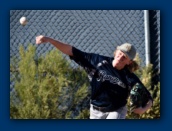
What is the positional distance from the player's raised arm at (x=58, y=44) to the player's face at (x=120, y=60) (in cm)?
47

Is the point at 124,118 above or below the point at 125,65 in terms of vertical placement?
below

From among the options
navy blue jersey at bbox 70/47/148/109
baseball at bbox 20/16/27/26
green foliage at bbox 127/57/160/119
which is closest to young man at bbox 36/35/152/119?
navy blue jersey at bbox 70/47/148/109

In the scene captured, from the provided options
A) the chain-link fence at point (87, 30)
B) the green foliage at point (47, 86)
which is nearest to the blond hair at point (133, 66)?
the chain-link fence at point (87, 30)

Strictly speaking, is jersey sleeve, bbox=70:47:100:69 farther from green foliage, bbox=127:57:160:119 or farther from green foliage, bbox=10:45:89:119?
green foliage, bbox=127:57:160:119

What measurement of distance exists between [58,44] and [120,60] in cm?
66

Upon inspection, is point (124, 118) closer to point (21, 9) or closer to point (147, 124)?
point (147, 124)

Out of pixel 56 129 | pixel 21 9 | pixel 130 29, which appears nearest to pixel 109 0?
pixel 130 29

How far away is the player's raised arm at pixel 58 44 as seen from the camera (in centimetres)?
781

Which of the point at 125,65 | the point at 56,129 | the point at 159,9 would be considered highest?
the point at 159,9

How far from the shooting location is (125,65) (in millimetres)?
7930

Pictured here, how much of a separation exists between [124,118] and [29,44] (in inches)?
49.8

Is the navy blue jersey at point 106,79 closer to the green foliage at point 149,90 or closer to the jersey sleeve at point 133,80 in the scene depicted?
the jersey sleeve at point 133,80

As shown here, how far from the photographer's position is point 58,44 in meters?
7.87

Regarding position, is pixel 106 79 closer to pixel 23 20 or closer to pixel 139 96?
pixel 139 96
